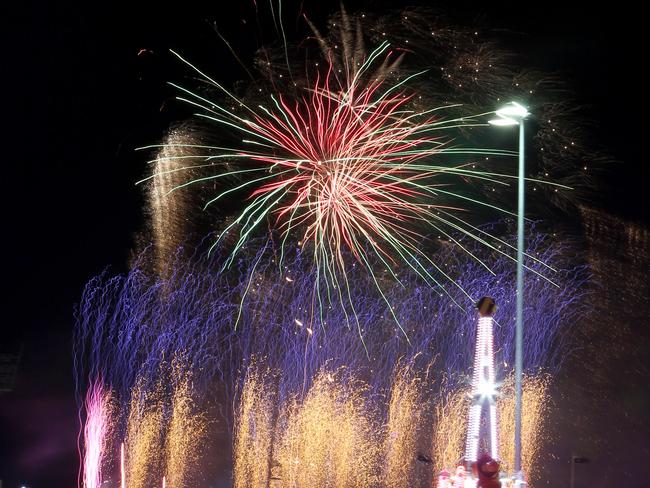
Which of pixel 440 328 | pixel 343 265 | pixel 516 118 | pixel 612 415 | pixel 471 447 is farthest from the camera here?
pixel 612 415

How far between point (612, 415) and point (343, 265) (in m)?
12.2

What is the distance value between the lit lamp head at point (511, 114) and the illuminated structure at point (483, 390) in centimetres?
458

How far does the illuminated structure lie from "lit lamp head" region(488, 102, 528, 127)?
4578 millimetres

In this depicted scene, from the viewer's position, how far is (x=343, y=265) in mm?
27438

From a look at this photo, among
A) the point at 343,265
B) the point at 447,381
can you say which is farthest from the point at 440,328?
the point at 343,265

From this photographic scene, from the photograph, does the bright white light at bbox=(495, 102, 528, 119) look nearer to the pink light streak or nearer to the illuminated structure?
the illuminated structure

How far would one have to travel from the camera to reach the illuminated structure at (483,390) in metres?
12.1

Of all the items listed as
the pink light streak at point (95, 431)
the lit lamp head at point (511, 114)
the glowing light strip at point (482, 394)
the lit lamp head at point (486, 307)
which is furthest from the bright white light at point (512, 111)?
the pink light streak at point (95, 431)

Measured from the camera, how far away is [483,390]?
1225 cm

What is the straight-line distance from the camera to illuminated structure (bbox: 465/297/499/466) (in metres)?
12.1

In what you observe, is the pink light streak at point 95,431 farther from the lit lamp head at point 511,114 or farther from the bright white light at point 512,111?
the bright white light at point 512,111

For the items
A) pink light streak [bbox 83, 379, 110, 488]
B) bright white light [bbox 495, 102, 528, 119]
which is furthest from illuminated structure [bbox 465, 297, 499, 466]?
pink light streak [bbox 83, 379, 110, 488]

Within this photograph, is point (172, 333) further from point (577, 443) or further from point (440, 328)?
point (577, 443)

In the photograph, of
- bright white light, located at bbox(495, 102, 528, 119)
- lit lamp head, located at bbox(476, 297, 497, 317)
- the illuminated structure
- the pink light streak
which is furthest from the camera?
the pink light streak
